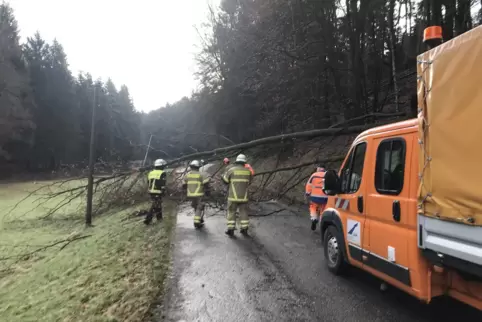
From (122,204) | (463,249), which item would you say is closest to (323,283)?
(463,249)

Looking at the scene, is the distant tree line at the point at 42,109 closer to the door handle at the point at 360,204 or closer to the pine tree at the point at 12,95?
the pine tree at the point at 12,95

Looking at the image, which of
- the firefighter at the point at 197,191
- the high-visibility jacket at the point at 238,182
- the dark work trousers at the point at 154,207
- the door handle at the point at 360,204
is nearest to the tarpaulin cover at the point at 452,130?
the door handle at the point at 360,204

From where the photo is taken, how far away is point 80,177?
46.8 ft

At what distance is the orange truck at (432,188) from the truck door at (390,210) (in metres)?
0.01

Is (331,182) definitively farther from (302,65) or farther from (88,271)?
(302,65)

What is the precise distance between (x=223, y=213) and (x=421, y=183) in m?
9.82

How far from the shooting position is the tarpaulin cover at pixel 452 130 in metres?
2.97

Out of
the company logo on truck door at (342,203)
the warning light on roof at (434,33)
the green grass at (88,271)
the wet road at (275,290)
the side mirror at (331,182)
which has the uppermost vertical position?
the warning light on roof at (434,33)

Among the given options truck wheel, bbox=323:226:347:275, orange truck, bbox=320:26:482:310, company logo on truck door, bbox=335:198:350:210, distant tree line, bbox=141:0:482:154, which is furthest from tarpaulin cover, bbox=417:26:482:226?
distant tree line, bbox=141:0:482:154

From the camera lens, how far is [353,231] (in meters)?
4.98

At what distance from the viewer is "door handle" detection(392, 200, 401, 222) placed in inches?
156

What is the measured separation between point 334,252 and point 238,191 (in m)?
3.47

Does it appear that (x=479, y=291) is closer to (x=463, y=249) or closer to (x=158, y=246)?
(x=463, y=249)

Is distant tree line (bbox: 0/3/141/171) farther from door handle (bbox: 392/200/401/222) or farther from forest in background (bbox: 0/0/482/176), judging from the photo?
door handle (bbox: 392/200/401/222)
